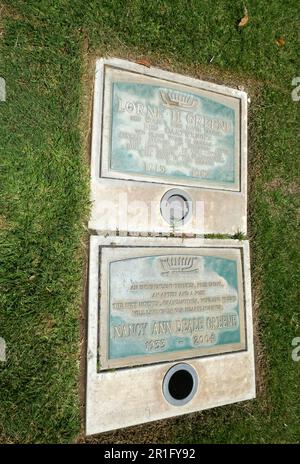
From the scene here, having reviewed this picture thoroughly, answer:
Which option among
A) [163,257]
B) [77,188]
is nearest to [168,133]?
[77,188]

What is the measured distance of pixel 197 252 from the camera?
11.0ft

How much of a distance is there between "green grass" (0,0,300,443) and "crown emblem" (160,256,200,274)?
60cm

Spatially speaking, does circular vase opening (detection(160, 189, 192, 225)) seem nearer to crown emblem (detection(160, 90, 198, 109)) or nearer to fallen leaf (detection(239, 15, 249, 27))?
crown emblem (detection(160, 90, 198, 109))

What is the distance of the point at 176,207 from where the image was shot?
Result: 11.0 feet

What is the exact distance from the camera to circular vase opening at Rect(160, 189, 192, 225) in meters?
3.30

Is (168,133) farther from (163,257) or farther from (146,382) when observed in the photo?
(146,382)

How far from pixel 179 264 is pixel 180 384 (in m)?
0.85

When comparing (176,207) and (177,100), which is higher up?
(177,100)

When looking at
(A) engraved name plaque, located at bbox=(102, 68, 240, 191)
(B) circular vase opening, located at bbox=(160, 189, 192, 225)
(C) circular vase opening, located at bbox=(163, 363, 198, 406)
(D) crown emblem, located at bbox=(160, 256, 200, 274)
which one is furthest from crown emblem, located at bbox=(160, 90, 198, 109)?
(C) circular vase opening, located at bbox=(163, 363, 198, 406)

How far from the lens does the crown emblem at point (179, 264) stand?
3.20 meters

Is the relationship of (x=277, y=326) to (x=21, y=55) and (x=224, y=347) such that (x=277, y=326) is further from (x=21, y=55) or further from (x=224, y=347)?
(x=21, y=55)

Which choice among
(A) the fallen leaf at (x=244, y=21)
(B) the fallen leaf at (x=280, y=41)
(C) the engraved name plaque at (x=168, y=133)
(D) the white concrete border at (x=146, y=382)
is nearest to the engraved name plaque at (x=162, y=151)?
(C) the engraved name plaque at (x=168, y=133)
